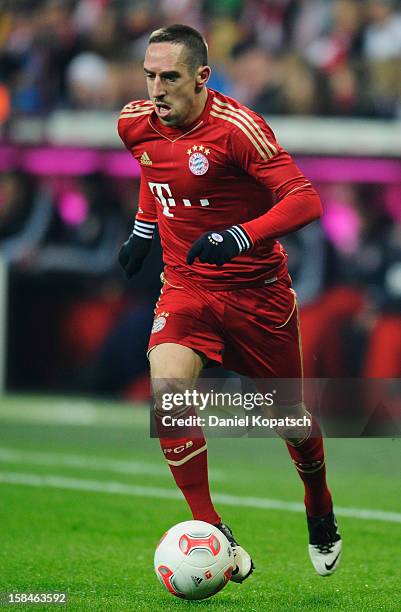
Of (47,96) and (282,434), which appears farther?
(47,96)

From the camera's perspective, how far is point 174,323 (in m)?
5.93

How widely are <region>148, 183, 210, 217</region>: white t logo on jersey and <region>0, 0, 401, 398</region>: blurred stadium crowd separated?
736cm

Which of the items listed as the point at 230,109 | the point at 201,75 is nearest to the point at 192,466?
the point at 230,109

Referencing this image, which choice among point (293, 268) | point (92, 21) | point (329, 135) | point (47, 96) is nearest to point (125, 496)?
point (293, 268)

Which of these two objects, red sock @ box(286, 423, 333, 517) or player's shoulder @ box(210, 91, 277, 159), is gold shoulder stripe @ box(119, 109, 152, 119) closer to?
player's shoulder @ box(210, 91, 277, 159)

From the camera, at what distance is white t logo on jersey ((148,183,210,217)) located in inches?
238

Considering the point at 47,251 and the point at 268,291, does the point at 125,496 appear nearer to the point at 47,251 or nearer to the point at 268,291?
the point at 268,291

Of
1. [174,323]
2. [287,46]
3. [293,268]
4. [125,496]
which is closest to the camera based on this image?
[174,323]

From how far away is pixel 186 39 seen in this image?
582cm

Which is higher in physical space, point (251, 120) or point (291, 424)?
point (251, 120)

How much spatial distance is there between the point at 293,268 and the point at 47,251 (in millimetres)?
2794

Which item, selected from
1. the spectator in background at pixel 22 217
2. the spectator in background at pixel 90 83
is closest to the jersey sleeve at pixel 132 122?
the spectator in background at pixel 22 217

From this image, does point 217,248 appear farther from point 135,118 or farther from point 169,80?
point 135,118

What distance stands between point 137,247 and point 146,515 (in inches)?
97.1
